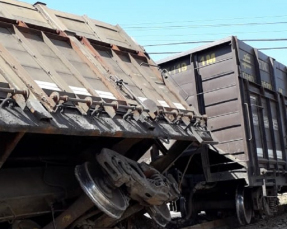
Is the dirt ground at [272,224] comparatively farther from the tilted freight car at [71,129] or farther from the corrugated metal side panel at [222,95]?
the tilted freight car at [71,129]

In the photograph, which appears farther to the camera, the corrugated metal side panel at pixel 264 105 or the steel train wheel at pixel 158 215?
the corrugated metal side panel at pixel 264 105

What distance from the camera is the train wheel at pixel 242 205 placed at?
295 inches

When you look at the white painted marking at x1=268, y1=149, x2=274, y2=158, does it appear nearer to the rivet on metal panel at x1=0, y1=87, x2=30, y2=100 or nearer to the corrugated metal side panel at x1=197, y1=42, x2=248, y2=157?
the corrugated metal side panel at x1=197, y1=42, x2=248, y2=157

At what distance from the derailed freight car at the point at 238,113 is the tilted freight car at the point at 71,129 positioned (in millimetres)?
1975

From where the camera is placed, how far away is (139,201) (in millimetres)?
4656

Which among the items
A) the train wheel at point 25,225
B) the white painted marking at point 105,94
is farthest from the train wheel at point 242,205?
the train wheel at point 25,225

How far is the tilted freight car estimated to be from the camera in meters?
3.77

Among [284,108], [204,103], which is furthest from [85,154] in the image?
[284,108]

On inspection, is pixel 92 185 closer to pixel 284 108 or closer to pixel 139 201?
pixel 139 201

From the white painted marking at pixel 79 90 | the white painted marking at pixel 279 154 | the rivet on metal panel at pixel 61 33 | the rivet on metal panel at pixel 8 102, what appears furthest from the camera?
the white painted marking at pixel 279 154

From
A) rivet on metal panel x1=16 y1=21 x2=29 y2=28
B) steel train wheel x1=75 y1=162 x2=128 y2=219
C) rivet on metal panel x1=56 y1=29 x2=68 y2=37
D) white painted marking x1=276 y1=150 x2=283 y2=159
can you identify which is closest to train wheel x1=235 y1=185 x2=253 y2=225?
white painted marking x1=276 y1=150 x2=283 y2=159

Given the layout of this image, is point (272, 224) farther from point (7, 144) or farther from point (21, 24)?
point (7, 144)

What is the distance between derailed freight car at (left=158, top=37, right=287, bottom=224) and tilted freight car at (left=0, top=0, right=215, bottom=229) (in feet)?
6.48

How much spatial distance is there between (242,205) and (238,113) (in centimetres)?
161
